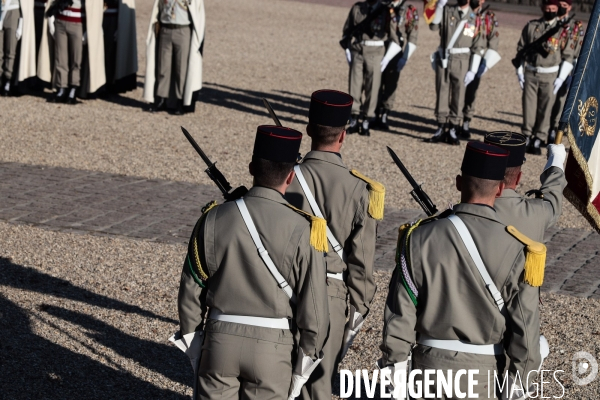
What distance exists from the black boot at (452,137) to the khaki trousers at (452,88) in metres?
0.08

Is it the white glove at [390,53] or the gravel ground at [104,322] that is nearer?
the gravel ground at [104,322]

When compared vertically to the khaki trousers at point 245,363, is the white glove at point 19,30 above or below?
below

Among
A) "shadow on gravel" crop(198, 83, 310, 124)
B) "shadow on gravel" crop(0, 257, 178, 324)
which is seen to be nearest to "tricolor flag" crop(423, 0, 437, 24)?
"shadow on gravel" crop(198, 83, 310, 124)

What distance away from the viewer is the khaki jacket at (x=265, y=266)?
12.7ft

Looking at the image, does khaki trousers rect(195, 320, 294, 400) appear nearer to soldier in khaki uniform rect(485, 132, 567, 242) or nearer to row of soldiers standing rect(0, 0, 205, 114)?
soldier in khaki uniform rect(485, 132, 567, 242)

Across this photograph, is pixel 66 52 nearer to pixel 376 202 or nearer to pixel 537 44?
pixel 537 44

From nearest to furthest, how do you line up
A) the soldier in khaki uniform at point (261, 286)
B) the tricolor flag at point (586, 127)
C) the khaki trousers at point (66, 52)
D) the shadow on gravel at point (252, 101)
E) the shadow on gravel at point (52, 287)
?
the soldier in khaki uniform at point (261, 286) < the tricolor flag at point (586, 127) < the shadow on gravel at point (52, 287) < the khaki trousers at point (66, 52) < the shadow on gravel at point (252, 101)

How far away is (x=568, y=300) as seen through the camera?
7051 millimetres

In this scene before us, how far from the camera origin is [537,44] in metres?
12.2

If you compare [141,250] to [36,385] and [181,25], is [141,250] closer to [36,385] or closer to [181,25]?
[36,385]

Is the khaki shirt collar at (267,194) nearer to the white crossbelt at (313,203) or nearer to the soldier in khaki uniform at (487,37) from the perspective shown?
the white crossbelt at (313,203)

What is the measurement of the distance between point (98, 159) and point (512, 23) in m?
19.5

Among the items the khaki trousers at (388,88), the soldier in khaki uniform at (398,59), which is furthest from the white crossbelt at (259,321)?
the khaki trousers at (388,88)

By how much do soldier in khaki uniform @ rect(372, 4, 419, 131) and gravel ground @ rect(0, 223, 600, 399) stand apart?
6408 millimetres
